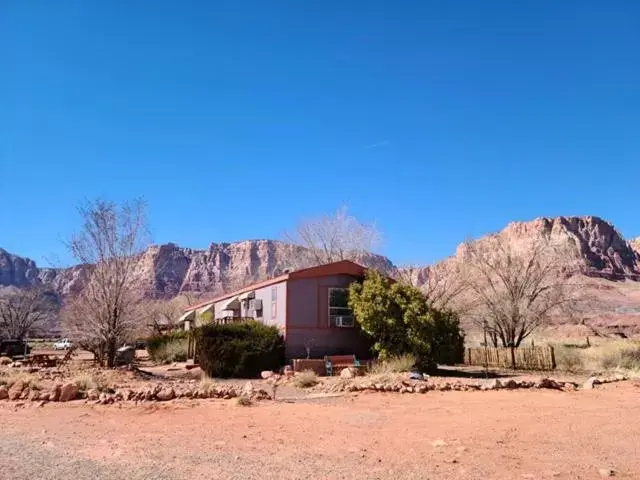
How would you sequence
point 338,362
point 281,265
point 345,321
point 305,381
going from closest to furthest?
1. point 305,381
2. point 338,362
3. point 345,321
4. point 281,265

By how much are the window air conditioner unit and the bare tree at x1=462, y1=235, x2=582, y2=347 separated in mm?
10752

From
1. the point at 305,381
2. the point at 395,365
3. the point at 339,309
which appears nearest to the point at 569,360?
the point at 395,365

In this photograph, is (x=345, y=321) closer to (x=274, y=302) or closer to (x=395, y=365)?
(x=274, y=302)

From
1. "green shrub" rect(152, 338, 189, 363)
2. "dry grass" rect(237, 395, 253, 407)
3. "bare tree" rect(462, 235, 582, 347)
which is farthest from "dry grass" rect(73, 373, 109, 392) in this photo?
"bare tree" rect(462, 235, 582, 347)

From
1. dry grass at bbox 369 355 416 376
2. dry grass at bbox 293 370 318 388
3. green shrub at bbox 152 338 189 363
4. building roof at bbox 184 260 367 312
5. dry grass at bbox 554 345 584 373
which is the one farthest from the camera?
green shrub at bbox 152 338 189 363

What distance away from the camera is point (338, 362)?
20.1 metres

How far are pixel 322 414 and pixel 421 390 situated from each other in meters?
4.15

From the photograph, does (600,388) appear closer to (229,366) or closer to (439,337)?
(439,337)

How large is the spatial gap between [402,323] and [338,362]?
8.46 ft

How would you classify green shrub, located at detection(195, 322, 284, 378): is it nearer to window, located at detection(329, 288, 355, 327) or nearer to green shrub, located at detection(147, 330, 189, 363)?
window, located at detection(329, 288, 355, 327)

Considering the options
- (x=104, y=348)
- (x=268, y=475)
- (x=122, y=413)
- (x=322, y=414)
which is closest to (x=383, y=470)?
(x=268, y=475)

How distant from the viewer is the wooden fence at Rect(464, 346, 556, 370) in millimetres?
23578

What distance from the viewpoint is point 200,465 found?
23.1 feet

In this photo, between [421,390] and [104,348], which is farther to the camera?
[104,348]
